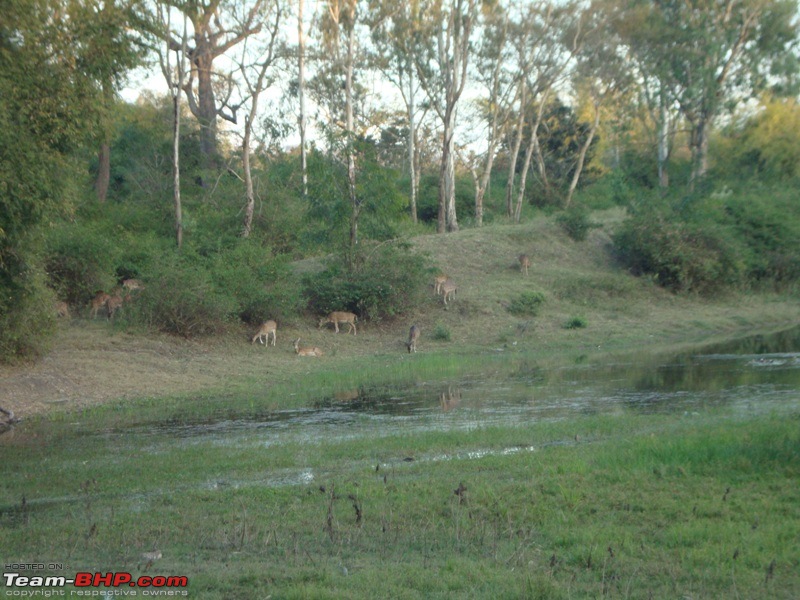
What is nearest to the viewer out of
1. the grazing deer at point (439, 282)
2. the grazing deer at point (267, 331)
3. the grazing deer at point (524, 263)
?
the grazing deer at point (267, 331)

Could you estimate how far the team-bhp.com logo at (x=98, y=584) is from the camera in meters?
5.52

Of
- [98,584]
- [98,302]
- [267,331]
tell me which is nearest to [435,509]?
[98,584]

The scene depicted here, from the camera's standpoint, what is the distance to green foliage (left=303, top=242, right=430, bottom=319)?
26.0m

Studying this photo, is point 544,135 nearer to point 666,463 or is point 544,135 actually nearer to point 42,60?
point 42,60

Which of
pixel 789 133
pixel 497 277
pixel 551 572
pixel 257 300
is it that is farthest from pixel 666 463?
pixel 789 133

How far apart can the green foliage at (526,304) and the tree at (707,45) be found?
16.0m

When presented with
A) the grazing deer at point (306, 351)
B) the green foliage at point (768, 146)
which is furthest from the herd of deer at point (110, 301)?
the green foliage at point (768, 146)

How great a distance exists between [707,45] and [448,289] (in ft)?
71.0

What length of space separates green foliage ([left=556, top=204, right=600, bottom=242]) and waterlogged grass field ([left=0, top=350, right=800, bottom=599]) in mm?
25602

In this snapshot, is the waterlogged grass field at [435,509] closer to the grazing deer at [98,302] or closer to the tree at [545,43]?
the grazing deer at [98,302]

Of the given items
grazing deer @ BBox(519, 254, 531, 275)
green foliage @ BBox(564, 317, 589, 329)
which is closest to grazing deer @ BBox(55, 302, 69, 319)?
green foliage @ BBox(564, 317, 589, 329)

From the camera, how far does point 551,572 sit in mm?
6105

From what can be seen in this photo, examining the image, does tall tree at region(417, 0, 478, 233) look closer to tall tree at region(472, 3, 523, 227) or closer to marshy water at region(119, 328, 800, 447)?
tall tree at region(472, 3, 523, 227)

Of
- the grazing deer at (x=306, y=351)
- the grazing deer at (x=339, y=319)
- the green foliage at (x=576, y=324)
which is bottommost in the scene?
the grazing deer at (x=306, y=351)
